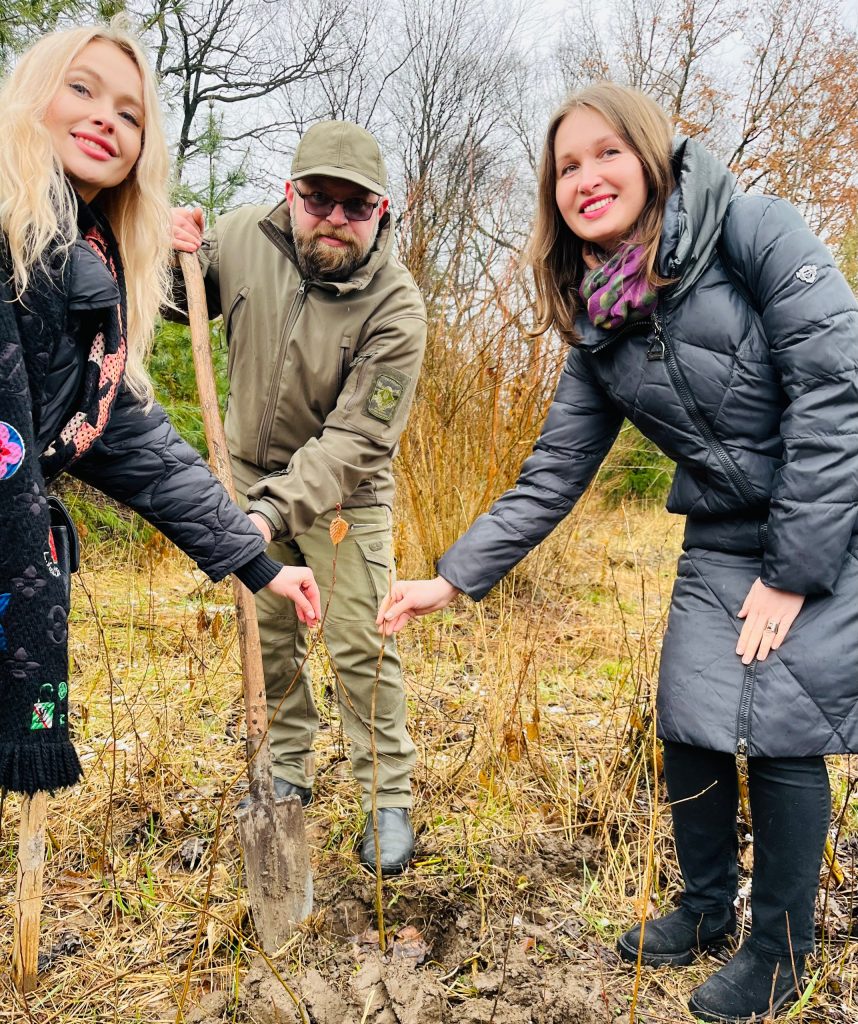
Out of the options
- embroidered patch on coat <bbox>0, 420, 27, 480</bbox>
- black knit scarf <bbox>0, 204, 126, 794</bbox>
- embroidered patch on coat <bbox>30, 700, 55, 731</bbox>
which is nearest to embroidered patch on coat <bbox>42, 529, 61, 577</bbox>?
black knit scarf <bbox>0, 204, 126, 794</bbox>

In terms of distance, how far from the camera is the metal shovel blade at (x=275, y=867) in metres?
2.07

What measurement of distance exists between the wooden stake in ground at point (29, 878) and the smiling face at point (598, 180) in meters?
1.80

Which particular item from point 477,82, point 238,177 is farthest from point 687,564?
point 477,82

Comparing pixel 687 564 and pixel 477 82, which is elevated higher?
pixel 477 82

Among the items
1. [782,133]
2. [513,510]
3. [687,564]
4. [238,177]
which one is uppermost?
[782,133]

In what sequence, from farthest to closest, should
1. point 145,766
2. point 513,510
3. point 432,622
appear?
point 432,622
point 145,766
point 513,510

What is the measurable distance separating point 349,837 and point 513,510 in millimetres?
1261

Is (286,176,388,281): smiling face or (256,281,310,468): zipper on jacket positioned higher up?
(286,176,388,281): smiling face

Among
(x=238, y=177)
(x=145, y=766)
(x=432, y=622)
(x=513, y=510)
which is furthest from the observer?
(x=238, y=177)

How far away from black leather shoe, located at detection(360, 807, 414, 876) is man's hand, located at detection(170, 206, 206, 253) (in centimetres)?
190

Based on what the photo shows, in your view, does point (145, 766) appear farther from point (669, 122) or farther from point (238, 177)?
point (238, 177)

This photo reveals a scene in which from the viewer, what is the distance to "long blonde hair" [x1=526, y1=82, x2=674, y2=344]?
1782mm

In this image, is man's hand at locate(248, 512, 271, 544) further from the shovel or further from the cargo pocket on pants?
the cargo pocket on pants

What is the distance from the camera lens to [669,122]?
1855mm
